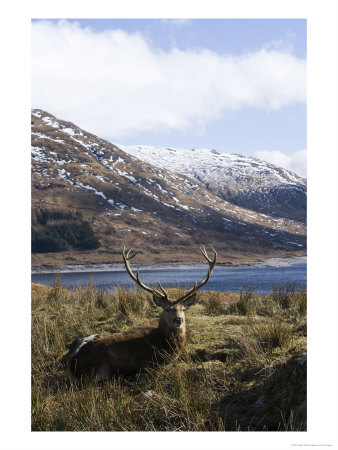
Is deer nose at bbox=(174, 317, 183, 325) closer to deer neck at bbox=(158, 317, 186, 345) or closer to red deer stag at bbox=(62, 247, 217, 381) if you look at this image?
red deer stag at bbox=(62, 247, 217, 381)

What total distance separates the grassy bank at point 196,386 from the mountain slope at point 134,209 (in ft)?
217

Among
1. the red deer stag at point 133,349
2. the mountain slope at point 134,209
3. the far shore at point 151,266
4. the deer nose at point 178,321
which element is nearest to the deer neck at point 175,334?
the red deer stag at point 133,349

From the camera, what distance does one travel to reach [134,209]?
387ft

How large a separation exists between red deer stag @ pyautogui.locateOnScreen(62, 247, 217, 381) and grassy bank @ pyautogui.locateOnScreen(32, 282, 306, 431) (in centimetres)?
20

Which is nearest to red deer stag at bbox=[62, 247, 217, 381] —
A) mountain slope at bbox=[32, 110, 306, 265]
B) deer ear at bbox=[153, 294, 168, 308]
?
deer ear at bbox=[153, 294, 168, 308]

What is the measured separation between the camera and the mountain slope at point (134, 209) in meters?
96.3

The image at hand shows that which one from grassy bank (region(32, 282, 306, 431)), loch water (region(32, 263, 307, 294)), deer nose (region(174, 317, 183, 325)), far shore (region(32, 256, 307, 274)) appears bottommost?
far shore (region(32, 256, 307, 274))

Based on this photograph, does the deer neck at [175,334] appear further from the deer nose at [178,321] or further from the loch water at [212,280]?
the loch water at [212,280]

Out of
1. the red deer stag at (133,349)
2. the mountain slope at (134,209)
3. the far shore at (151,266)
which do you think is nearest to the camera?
the red deer stag at (133,349)

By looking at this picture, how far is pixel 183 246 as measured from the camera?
325 ft

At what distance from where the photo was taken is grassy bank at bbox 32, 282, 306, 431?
4.32 meters

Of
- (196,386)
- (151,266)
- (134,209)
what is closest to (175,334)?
(196,386)
